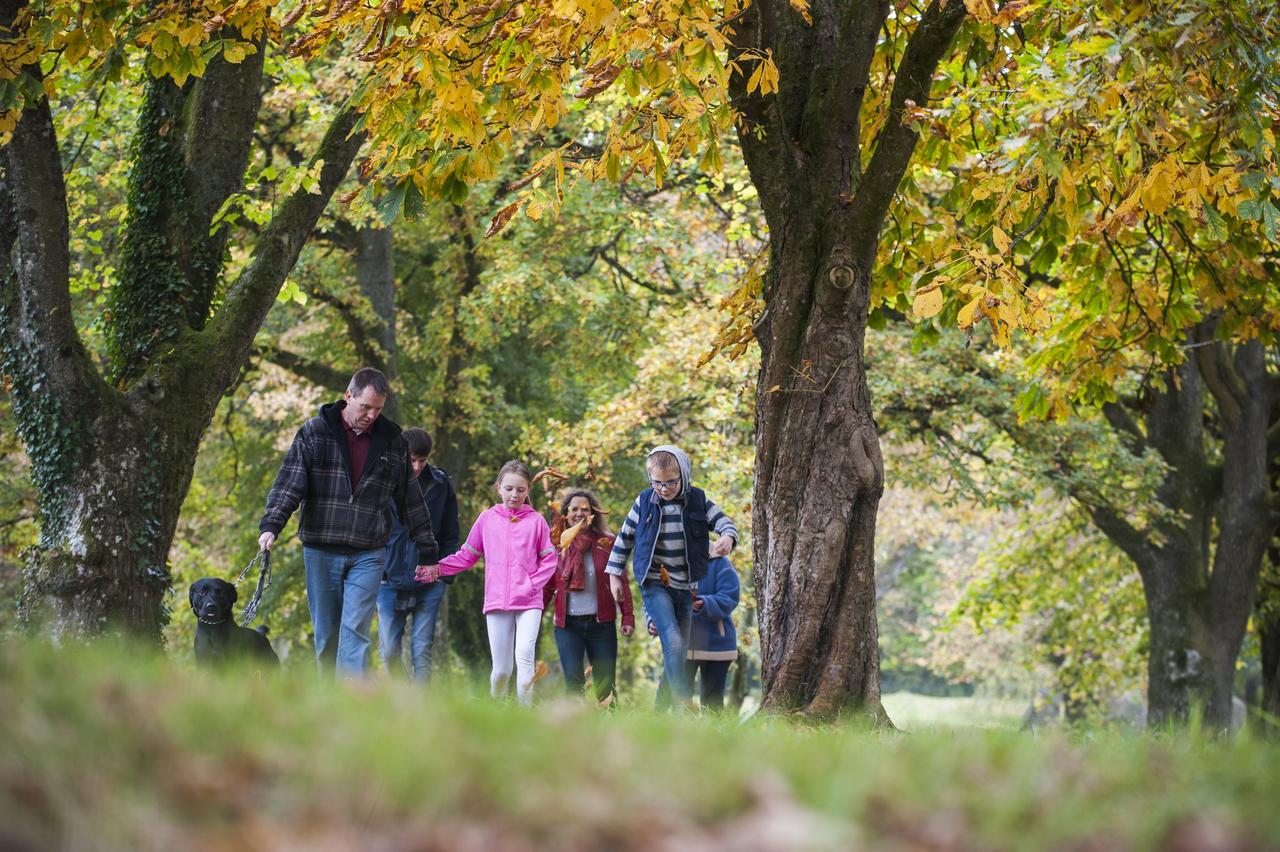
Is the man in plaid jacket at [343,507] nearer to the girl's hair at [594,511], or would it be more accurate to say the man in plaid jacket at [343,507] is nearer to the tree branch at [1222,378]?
the girl's hair at [594,511]

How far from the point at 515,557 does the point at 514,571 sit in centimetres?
11

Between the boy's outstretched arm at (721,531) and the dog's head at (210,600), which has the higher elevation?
the boy's outstretched arm at (721,531)

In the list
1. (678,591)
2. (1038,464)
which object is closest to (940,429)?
(1038,464)

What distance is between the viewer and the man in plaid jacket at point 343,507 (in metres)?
8.12

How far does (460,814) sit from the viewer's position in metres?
2.25

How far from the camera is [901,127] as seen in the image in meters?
7.79

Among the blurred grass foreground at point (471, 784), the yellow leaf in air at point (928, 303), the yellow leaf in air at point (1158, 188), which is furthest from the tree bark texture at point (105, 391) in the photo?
the yellow leaf in air at point (1158, 188)

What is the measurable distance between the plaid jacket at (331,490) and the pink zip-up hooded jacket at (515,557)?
1400 millimetres

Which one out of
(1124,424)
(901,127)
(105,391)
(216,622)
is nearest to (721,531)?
(901,127)

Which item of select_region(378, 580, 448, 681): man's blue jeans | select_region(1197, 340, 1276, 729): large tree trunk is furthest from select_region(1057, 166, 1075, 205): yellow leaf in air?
select_region(1197, 340, 1276, 729): large tree trunk

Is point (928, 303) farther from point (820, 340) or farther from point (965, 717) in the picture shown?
point (965, 717)

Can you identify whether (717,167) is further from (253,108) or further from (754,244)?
(754,244)

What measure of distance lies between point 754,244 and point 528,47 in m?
13.5

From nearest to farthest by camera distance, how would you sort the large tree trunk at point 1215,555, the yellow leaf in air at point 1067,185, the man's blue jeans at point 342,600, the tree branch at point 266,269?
the yellow leaf in air at point 1067,185, the man's blue jeans at point 342,600, the tree branch at point 266,269, the large tree trunk at point 1215,555
